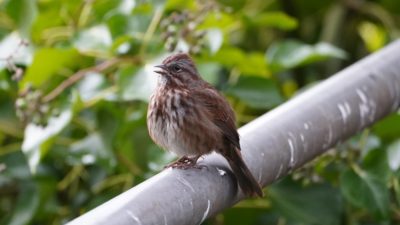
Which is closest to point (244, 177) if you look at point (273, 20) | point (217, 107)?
point (217, 107)

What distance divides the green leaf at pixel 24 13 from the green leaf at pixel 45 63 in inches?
4.6

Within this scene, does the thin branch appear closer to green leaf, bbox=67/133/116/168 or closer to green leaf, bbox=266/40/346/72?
green leaf, bbox=67/133/116/168

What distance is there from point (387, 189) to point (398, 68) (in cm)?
77

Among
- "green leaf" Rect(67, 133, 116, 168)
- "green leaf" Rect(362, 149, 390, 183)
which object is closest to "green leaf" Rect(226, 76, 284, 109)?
"green leaf" Rect(362, 149, 390, 183)

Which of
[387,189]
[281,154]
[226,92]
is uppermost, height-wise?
[281,154]

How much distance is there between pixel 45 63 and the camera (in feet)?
14.1

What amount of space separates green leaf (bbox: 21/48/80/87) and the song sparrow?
0.70 meters

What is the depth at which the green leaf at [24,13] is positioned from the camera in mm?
4336

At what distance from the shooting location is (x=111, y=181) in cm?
446

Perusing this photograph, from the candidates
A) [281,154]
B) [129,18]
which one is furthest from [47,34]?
[281,154]

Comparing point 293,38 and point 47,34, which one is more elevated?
point 47,34

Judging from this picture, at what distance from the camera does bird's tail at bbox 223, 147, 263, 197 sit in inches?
110

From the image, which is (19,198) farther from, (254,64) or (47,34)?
→ (254,64)

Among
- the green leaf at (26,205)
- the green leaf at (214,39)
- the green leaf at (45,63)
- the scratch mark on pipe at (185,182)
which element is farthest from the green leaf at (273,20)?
the scratch mark on pipe at (185,182)
